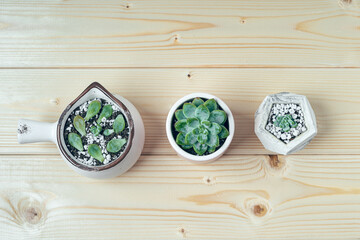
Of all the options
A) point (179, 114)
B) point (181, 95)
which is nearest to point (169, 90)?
point (181, 95)

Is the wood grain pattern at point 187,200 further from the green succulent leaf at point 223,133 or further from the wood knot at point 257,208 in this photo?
the green succulent leaf at point 223,133

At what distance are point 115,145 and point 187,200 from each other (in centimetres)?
22

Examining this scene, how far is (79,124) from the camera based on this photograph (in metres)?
0.67

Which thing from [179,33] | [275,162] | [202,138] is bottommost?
[275,162]

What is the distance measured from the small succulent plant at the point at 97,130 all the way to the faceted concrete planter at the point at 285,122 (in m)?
0.29

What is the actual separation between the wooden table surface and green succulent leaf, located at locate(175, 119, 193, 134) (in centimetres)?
13

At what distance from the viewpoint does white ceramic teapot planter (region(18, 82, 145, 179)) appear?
64 cm

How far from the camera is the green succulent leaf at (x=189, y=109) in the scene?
65 centimetres

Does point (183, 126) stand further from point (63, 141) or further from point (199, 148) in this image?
point (63, 141)

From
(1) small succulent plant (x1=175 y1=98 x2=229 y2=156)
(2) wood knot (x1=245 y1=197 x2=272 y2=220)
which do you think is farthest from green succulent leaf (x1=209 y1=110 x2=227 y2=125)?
(2) wood knot (x1=245 y1=197 x2=272 y2=220)

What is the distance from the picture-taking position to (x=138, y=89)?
784mm

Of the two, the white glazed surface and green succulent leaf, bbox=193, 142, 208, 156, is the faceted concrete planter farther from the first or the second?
the white glazed surface

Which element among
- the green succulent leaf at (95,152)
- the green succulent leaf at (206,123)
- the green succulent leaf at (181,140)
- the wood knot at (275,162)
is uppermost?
the green succulent leaf at (206,123)

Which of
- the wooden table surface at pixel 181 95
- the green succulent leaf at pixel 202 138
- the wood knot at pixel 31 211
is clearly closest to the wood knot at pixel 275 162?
the wooden table surface at pixel 181 95
